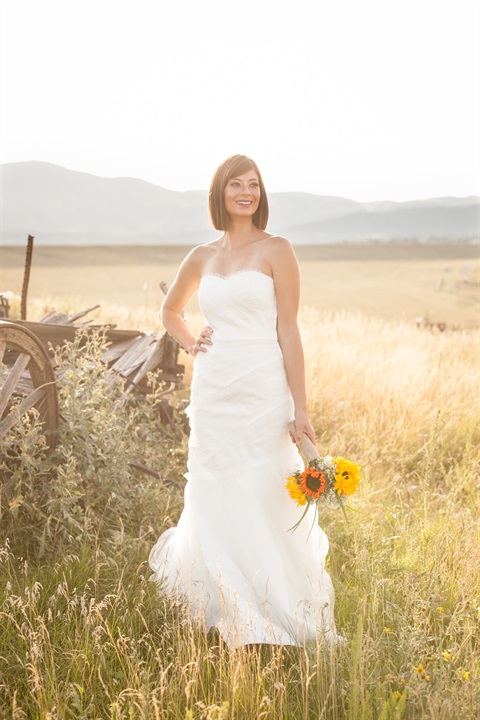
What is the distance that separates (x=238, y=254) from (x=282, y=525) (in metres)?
1.57

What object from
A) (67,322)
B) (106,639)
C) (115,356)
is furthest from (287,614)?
(67,322)

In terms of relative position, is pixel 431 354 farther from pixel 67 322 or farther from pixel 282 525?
pixel 282 525

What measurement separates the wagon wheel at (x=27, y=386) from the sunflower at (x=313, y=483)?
1.81 m

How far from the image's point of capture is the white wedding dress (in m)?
3.83

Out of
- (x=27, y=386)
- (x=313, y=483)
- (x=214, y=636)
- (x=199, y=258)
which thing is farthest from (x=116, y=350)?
(x=313, y=483)

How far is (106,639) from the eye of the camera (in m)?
3.50

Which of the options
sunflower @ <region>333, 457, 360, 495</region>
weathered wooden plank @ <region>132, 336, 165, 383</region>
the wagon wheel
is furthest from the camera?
weathered wooden plank @ <region>132, 336, 165, 383</region>

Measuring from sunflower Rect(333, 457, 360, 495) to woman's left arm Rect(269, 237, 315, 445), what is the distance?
343 millimetres

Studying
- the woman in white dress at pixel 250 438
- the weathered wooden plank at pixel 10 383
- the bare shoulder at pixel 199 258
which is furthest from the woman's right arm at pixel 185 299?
the weathered wooden plank at pixel 10 383

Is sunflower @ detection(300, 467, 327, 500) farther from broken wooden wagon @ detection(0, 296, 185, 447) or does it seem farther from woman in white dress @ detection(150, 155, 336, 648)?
broken wooden wagon @ detection(0, 296, 185, 447)

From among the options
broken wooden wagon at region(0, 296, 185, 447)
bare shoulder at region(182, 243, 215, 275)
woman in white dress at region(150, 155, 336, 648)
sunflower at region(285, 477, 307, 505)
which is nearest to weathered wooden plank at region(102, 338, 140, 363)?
broken wooden wagon at region(0, 296, 185, 447)

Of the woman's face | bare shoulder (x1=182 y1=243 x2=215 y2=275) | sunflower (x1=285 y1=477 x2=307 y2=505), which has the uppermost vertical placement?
the woman's face

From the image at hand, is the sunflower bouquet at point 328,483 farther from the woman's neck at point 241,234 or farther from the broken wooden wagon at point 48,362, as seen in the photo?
the broken wooden wagon at point 48,362

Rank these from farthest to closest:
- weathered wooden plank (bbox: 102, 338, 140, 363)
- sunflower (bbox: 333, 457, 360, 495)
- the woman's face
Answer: weathered wooden plank (bbox: 102, 338, 140, 363) → the woman's face → sunflower (bbox: 333, 457, 360, 495)
